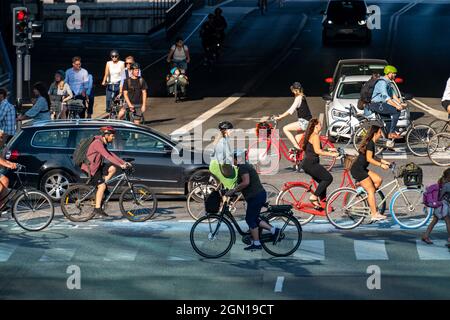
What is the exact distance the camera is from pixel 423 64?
147 ft

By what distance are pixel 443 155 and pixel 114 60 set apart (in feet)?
30.7

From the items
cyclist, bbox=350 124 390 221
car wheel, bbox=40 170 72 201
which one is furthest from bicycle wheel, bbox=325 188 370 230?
car wheel, bbox=40 170 72 201

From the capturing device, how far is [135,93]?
2947 cm

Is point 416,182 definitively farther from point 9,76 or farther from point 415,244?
point 9,76

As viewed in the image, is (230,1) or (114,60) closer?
(114,60)

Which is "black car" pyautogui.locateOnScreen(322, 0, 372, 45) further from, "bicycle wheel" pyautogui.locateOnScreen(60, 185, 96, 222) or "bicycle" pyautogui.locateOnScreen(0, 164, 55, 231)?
"bicycle" pyautogui.locateOnScreen(0, 164, 55, 231)

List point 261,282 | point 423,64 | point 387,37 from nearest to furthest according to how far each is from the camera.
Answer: point 261,282, point 423,64, point 387,37

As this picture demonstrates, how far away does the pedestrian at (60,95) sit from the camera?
1145 inches

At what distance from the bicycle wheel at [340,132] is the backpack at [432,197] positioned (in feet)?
27.2

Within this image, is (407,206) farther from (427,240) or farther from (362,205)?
(427,240)

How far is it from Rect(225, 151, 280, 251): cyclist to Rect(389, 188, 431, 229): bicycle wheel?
2.71 m

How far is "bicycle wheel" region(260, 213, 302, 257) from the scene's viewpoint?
1803 cm
